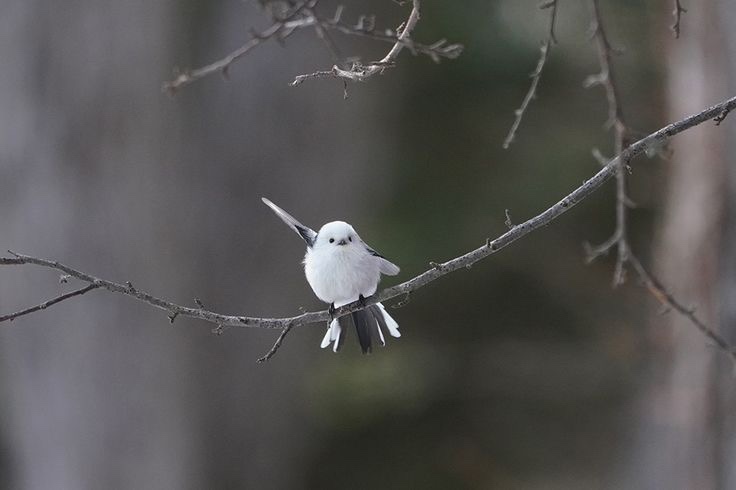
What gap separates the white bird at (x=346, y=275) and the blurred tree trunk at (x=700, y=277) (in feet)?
7.43

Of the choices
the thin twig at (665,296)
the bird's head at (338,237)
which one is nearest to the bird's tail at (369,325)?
the bird's head at (338,237)

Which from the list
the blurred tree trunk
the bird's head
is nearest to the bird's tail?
the bird's head

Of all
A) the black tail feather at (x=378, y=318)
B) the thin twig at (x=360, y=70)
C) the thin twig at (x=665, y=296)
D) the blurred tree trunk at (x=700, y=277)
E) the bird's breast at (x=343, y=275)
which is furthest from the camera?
the blurred tree trunk at (x=700, y=277)

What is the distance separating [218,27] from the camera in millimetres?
5266

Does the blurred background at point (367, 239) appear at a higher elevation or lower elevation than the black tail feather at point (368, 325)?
higher

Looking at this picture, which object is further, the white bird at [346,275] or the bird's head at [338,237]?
the bird's head at [338,237]

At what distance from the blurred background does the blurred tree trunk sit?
15 mm

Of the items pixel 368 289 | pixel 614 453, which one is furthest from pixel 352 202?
pixel 368 289

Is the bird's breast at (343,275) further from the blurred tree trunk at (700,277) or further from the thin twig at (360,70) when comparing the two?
the blurred tree trunk at (700,277)

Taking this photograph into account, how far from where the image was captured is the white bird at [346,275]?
1898mm

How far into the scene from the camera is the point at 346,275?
1.89m

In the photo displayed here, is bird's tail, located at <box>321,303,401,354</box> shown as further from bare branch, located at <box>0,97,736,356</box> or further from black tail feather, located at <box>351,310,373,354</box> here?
bare branch, located at <box>0,97,736,356</box>

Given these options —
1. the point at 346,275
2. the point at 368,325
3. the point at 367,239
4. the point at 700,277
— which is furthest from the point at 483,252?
the point at 367,239

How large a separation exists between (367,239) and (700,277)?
2.44 meters
